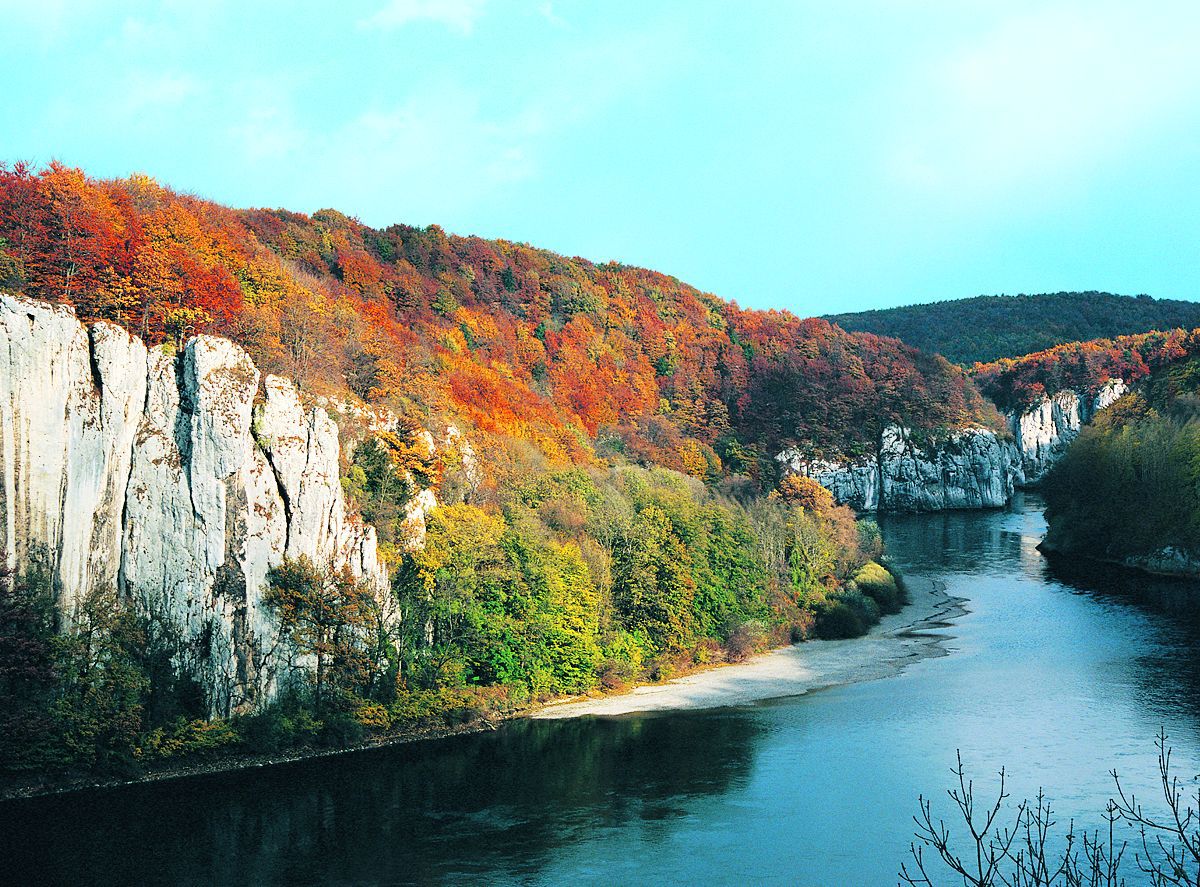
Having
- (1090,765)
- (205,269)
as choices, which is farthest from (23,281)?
(1090,765)

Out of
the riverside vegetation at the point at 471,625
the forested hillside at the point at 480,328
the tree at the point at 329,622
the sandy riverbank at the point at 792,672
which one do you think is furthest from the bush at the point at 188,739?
the forested hillside at the point at 480,328

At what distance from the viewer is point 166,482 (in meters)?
41.0

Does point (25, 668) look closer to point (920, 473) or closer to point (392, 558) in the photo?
point (392, 558)

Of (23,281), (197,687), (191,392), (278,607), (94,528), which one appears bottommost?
(197,687)

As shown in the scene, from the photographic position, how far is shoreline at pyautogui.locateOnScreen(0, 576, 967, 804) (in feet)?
127

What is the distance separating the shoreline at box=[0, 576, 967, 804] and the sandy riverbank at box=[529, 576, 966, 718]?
0.17ft

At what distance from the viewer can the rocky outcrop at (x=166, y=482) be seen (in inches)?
1494

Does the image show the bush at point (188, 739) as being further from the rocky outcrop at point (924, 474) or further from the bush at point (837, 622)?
the rocky outcrop at point (924, 474)

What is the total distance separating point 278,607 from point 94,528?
814cm

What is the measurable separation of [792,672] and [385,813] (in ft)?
92.8

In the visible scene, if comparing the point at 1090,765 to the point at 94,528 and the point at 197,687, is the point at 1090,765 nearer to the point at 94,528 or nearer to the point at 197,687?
the point at 197,687

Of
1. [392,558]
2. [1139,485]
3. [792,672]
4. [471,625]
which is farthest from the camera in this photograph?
[1139,485]

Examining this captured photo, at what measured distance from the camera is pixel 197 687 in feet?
132

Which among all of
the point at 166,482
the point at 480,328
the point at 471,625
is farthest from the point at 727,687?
the point at 480,328
